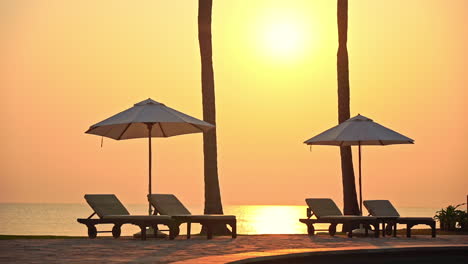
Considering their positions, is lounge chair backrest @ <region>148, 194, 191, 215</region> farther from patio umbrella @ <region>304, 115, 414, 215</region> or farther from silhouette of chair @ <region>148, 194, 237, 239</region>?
patio umbrella @ <region>304, 115, 414, 215</region>

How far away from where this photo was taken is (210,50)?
23.2 metres

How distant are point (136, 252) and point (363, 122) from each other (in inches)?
351

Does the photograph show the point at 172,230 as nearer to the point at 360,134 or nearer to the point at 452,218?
the point at 360,134

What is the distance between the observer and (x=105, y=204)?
1964cm

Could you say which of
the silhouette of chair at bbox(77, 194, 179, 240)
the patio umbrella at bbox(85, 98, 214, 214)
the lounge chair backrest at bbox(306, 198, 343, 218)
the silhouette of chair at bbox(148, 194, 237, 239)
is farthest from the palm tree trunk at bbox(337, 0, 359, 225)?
the silhouette of chair at bbox(77, 194, 179, 240)

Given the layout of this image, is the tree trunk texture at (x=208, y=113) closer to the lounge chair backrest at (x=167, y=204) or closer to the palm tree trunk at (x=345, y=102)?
the lounge chair backrest at (x=167, y=204)

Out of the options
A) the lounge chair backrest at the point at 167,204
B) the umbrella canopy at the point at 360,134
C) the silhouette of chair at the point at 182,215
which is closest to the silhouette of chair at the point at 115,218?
the silhouette of chair at the point at 182,215

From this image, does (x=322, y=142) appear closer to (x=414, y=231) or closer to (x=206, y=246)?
(x=414, y=231)

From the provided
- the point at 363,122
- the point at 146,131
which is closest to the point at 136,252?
the point at 146,131

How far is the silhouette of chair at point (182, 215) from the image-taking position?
1894 centimetres

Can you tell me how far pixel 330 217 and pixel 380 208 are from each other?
1.89 meters

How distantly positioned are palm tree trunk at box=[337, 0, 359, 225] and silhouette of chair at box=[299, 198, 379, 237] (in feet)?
12.0

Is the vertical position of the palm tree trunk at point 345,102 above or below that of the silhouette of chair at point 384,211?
above

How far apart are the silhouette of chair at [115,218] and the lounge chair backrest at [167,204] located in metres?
0.52
